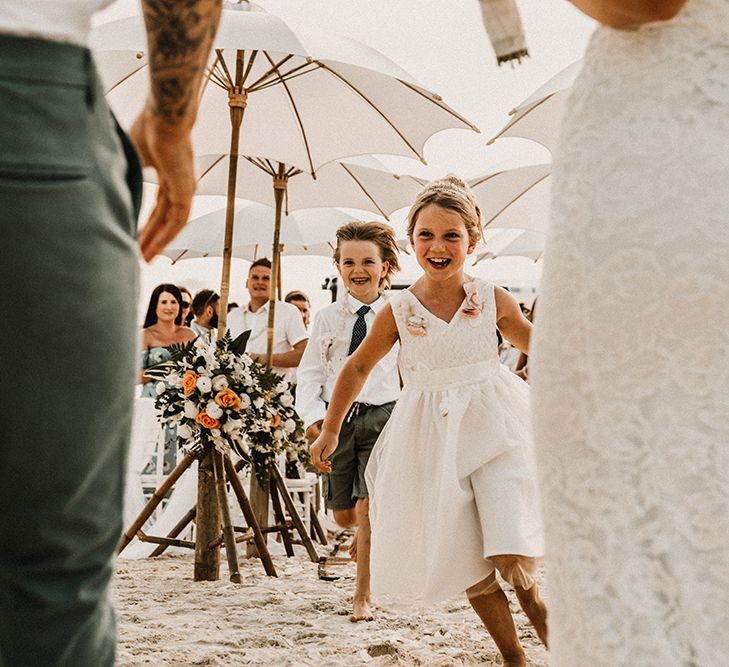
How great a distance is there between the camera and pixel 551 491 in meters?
1.61

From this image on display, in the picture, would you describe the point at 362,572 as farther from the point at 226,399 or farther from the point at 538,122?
the point at 538,122

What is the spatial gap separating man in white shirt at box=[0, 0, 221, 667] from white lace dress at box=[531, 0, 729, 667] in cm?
73

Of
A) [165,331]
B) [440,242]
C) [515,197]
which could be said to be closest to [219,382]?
[440,242]

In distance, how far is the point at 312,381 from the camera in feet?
20.6

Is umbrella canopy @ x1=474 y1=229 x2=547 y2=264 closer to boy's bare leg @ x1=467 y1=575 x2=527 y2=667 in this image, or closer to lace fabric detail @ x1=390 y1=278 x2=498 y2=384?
lace fabric detail @ x1=390 y1=278 x2=498 y2=384

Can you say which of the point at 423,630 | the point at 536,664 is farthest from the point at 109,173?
the point at 423,630

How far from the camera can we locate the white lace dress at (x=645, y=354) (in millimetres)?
1469

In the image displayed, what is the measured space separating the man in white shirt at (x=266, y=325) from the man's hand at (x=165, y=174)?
6.53m

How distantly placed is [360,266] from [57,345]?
16.7 feet

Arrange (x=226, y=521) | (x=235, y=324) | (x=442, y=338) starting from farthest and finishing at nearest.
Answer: (x=235, y=324) → (x=226, y=521) → (x=442, y=338)

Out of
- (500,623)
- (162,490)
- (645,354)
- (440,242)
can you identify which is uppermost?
(440,242)

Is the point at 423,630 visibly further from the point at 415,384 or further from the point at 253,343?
the point at 253,343

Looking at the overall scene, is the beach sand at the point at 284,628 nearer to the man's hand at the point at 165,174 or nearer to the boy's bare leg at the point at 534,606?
the boy's bare leg at the point at 534,606

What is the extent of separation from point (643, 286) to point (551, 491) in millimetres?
365
